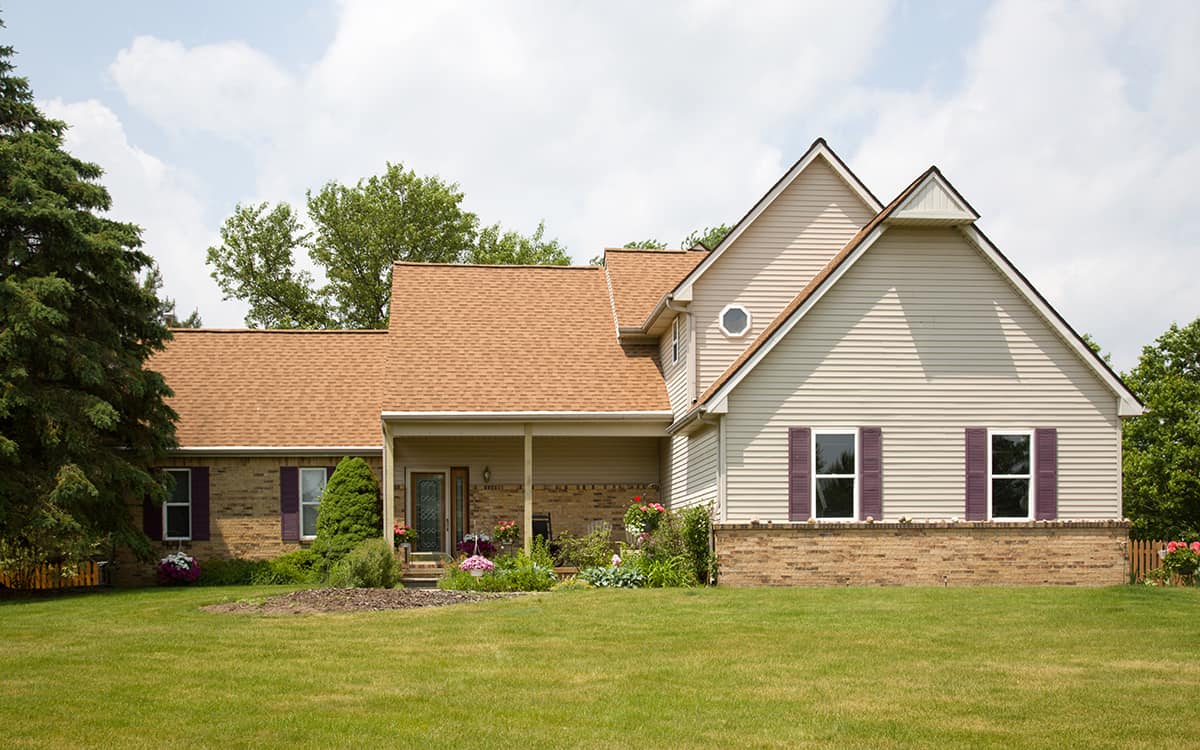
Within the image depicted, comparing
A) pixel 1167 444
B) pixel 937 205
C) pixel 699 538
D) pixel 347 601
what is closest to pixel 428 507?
pixel 699 538

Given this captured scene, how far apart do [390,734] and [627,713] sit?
6.24 ft

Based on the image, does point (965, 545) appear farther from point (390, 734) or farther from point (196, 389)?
point (196, 389)

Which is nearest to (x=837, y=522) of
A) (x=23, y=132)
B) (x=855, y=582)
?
(x=855, y=582)

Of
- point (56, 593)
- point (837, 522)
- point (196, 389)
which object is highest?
point (196, 389)

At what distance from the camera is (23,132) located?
23.0 metres

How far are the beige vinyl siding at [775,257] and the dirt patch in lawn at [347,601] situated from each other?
22.9ft

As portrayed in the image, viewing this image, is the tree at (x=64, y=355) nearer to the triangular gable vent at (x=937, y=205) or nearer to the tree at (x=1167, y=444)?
the triangular gable vent at (x=937, y=205)

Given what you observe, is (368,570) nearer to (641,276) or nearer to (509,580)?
(509,580)

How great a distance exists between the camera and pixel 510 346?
26422 mm

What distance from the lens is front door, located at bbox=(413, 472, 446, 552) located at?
89.2 ft

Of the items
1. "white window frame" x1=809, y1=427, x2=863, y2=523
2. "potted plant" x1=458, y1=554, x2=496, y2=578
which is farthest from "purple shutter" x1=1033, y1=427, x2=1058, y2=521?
"potted plant" x1=458, y1=554, x2=496, y2=578

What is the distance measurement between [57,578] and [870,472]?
15247 millimetres

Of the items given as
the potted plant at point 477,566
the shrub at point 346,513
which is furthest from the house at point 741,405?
the potted plant at point 477,566

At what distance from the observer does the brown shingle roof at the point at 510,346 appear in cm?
2461
